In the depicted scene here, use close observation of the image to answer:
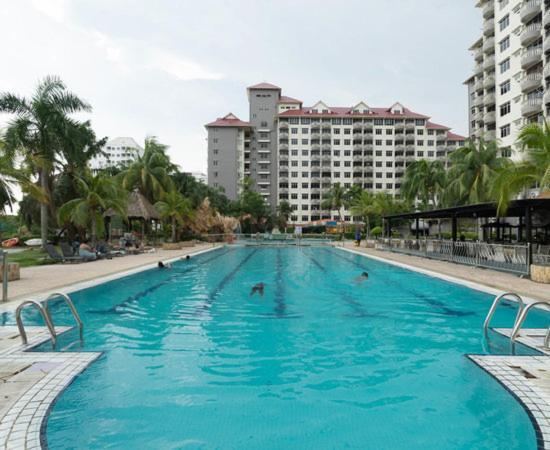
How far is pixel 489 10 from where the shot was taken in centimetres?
5412

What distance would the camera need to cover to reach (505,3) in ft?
155

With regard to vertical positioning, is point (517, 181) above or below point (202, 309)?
above

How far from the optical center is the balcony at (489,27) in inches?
2118

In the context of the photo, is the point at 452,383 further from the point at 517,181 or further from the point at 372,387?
the point at 517,181

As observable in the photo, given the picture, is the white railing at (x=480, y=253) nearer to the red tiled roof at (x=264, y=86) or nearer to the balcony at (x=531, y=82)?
the balcony at (x=531, y=82)

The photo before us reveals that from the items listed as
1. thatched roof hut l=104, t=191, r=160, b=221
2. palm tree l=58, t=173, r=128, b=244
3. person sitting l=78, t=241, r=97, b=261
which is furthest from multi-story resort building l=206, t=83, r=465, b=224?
person sitting l=78, t=241, r=97, b=261

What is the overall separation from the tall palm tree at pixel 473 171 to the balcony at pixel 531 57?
17.3m

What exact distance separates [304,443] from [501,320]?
6.37m

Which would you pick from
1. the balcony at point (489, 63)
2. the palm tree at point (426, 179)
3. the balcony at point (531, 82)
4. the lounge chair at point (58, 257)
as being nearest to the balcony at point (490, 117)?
the balcony at point (489, 63)

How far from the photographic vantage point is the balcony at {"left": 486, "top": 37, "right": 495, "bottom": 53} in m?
54.0

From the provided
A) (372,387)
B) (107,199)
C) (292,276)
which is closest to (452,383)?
(372,387)

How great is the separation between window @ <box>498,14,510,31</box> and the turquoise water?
4952cm

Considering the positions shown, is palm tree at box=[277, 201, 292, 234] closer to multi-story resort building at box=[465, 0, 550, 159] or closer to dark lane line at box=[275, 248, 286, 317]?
multi-story resort building at box=[465, 0, 550, 159]

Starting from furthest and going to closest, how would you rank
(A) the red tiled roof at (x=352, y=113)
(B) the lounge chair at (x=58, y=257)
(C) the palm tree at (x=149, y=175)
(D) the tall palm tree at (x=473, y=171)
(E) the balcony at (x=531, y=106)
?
(A) the red tiled roof at (x=352, y=113) → (E) the balcony at (x=531, y=106) → (C) the palm tree at (x=149, y=175) → (D) the tall palm tree at (x=473, y=171) → (B) the lounge chair at (x=58, y=257)
